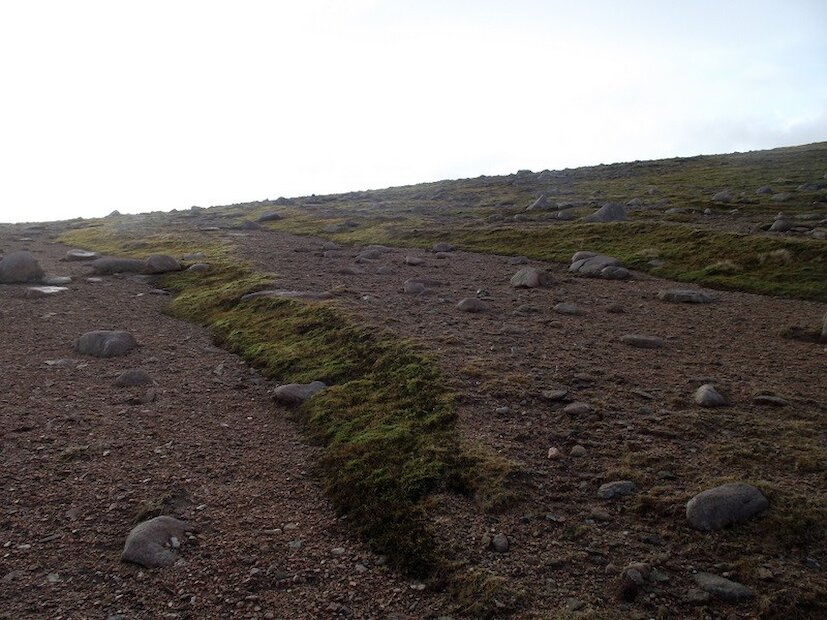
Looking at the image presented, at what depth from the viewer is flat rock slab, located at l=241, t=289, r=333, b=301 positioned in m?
16.9

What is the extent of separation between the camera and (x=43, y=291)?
1941cm

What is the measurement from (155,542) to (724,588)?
5.47 meters

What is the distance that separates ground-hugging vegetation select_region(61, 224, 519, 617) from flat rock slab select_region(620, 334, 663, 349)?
14.0ft

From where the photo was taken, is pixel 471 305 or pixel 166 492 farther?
pixel 471 305

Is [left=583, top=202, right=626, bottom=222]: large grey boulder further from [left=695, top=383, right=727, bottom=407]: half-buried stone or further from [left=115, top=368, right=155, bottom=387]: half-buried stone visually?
[left=115, top=368, right=155, bottom=387]: half-buried stone

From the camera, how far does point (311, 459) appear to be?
866cm

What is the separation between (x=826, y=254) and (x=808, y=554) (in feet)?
51.0

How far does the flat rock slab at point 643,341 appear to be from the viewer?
12.2 meters

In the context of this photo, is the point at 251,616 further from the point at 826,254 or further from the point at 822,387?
Result: the point at 826,254

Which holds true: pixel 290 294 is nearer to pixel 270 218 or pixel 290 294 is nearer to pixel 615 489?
pixel 615 489

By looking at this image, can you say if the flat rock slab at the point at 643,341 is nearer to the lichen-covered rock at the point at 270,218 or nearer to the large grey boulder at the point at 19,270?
the large grey boulder at the point at 19,270

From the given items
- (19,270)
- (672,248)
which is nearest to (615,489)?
(672,248)

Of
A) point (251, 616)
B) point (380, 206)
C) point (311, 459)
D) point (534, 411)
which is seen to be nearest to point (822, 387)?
point (534, 411)

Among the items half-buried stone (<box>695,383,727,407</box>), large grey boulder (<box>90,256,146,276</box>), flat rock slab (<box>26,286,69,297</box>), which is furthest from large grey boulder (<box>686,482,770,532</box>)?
large grey boulder (<box>90,256,146,276</box>)
